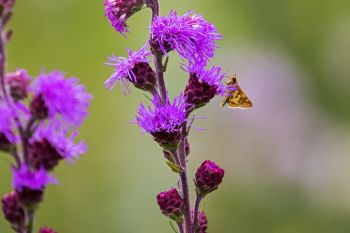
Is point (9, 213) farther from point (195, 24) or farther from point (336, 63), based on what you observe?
point (336, 63)

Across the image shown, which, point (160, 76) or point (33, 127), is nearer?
point (33, 127)

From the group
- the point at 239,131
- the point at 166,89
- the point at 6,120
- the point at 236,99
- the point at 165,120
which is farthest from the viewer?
the point at 239,131

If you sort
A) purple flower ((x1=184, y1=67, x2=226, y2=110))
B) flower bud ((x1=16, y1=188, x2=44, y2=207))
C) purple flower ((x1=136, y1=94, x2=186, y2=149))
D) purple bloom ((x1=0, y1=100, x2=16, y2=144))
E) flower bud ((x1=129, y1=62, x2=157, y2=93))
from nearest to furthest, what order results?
purple bloom ((x1=0, y1=100, x2=16, y2=144)) < flower bud ((x1=16, y1=188, x2=44, y2=207)) < purple flower ((x1=136, y1=94, x2=186, y2=149)) < flower bud ((x1=129, y1=62, x2=157, y2=93)) < purple flower ((x1=184, y1=67, x2=226, y2=110))

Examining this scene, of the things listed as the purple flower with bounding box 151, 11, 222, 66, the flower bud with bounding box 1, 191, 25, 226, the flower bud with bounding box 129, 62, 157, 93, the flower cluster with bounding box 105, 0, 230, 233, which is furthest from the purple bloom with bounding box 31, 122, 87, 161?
the purple flower with bounding box 151, 11, 222, 66

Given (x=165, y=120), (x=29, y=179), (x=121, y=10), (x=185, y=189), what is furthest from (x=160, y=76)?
(x=29, y=179)

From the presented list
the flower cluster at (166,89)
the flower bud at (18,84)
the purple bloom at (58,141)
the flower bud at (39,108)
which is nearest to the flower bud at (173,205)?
the flower cluster at (166,89)

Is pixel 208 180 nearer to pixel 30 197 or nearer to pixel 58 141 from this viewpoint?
pixel 58 141

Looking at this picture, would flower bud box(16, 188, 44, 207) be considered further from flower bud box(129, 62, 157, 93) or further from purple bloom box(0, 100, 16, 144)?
flower bud box(129, 62, 157, 93)

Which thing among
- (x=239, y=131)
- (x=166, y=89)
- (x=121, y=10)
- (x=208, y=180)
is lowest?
(x=208, y=180)
